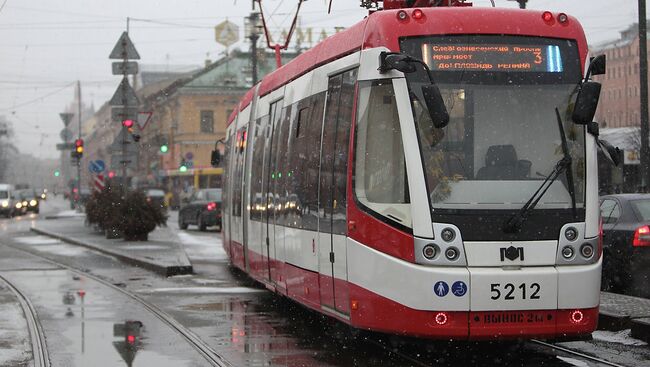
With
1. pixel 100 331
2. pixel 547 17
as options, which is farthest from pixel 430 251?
pixel 100 331

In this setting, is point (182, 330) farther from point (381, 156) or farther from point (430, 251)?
point (430, 251)

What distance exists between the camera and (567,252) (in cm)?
881

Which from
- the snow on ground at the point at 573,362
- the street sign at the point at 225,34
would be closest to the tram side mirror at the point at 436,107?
the snow on ground at the point at 573,362

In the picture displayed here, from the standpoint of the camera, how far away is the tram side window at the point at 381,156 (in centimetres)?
892

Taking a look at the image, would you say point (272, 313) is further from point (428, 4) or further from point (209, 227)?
point (209, 227)

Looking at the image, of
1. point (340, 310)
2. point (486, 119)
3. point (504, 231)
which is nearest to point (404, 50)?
point (486, 119)

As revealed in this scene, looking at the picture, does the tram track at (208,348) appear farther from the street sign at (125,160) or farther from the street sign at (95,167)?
the street sign at (95,167)

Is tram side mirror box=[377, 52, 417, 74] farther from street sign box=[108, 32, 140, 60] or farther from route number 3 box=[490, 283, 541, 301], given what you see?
street sign box=[108, 32, 140, 60]

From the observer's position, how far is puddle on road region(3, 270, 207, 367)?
10062 millimetres

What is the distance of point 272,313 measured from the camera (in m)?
13.7

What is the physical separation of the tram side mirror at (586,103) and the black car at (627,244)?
5.83m

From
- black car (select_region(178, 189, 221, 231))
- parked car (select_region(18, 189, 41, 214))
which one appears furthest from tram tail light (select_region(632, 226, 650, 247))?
parked car (select_region(18, 189, 41, 214))

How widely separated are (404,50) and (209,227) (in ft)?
105

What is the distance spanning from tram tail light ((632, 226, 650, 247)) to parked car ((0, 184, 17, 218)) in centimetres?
5221
